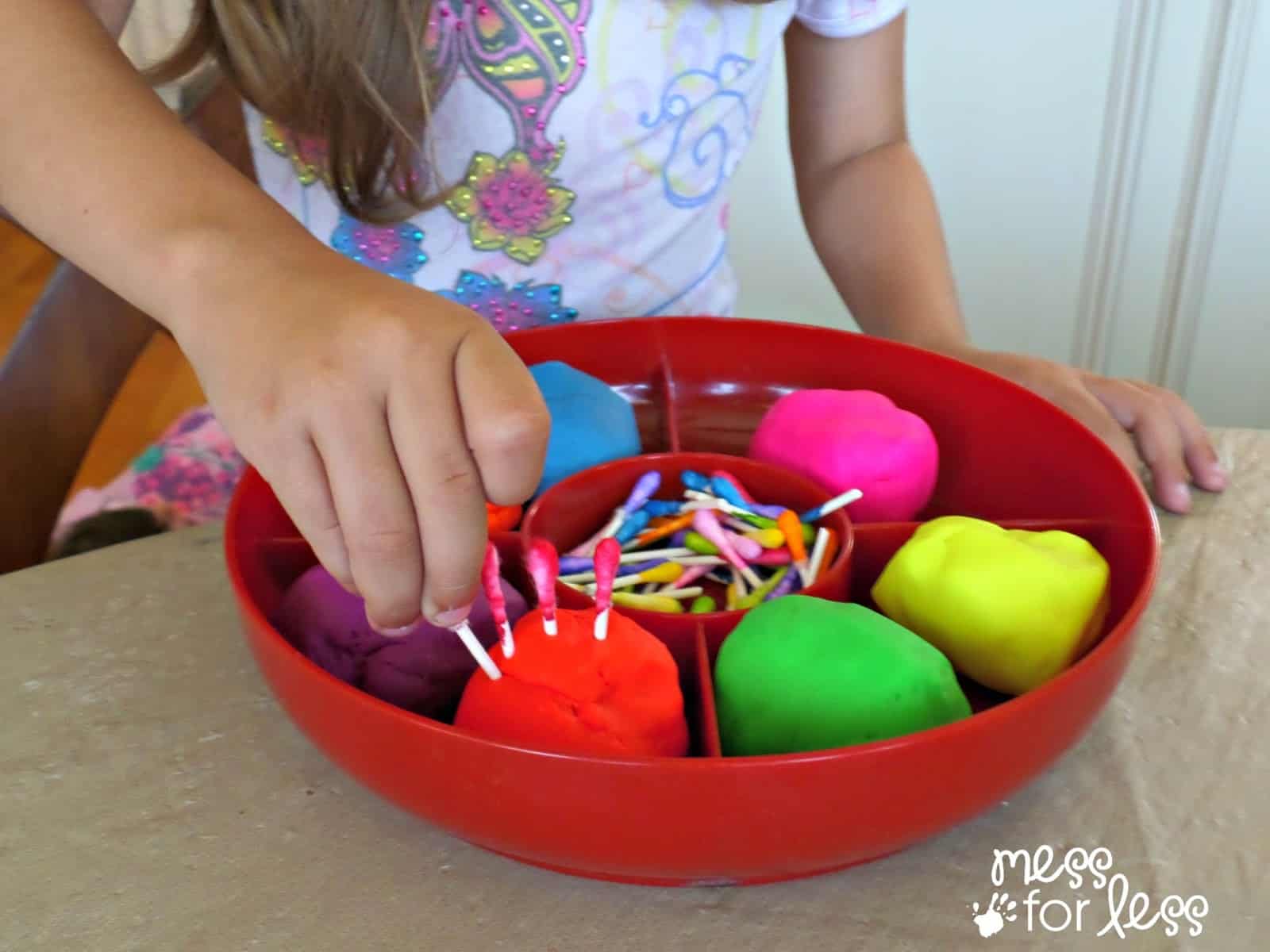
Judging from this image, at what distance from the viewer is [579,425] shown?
585 mm

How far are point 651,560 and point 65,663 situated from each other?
27cm

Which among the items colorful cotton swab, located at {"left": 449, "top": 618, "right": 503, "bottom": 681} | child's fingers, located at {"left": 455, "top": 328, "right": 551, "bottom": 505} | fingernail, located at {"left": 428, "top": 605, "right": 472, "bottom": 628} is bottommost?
colorful cotton swab, located at {"left": 449, "top": 618, "right": 503, "bottom": 681}

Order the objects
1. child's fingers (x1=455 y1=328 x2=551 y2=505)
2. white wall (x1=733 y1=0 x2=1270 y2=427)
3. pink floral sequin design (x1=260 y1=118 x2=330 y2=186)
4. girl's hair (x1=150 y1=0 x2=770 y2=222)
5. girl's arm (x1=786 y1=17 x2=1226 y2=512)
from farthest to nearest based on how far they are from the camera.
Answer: white wall (x1=733 y1=0 x2=1270 y2=427) → girl's arm (x1=786 y1=17 x2=1226 y2=512) → pink floral sequin design (x1=260 y1=118 x2=330 y2=186) → girl's hair (x1=150 y1=0 x2=770 y2=222) → child's fingers (x1=455 y1=328 x2=551 y2=505)

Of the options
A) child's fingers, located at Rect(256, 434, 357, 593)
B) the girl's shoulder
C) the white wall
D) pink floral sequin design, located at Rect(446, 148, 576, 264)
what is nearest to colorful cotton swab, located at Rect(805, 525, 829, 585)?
child's fingers, located at Rect(256, 434, 357, 593)

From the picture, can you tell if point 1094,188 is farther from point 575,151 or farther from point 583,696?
point 583,696

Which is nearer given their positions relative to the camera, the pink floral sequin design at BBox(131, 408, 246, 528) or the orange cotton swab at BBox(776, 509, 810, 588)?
the orange cotton swab at BBox(776, 509, 810, 588)

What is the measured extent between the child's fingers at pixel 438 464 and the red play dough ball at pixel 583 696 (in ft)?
0.21

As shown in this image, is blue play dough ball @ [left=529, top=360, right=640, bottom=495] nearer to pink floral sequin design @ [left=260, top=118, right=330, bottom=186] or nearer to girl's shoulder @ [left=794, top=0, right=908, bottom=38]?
pink floral sequin design @ [left=260, top=118, right=330, bottom=186]

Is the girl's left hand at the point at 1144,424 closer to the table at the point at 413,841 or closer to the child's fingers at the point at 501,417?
the table at the point at 413,841

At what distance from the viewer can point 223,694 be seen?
493 millimetres

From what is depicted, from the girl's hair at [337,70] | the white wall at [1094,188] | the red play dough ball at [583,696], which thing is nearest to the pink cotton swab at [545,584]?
the red play dough ball at [583,696]

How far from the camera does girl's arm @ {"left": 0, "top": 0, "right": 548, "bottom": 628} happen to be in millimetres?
339

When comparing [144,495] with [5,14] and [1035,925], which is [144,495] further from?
[1035,925]

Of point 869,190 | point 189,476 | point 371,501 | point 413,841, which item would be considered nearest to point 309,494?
point 371,501
